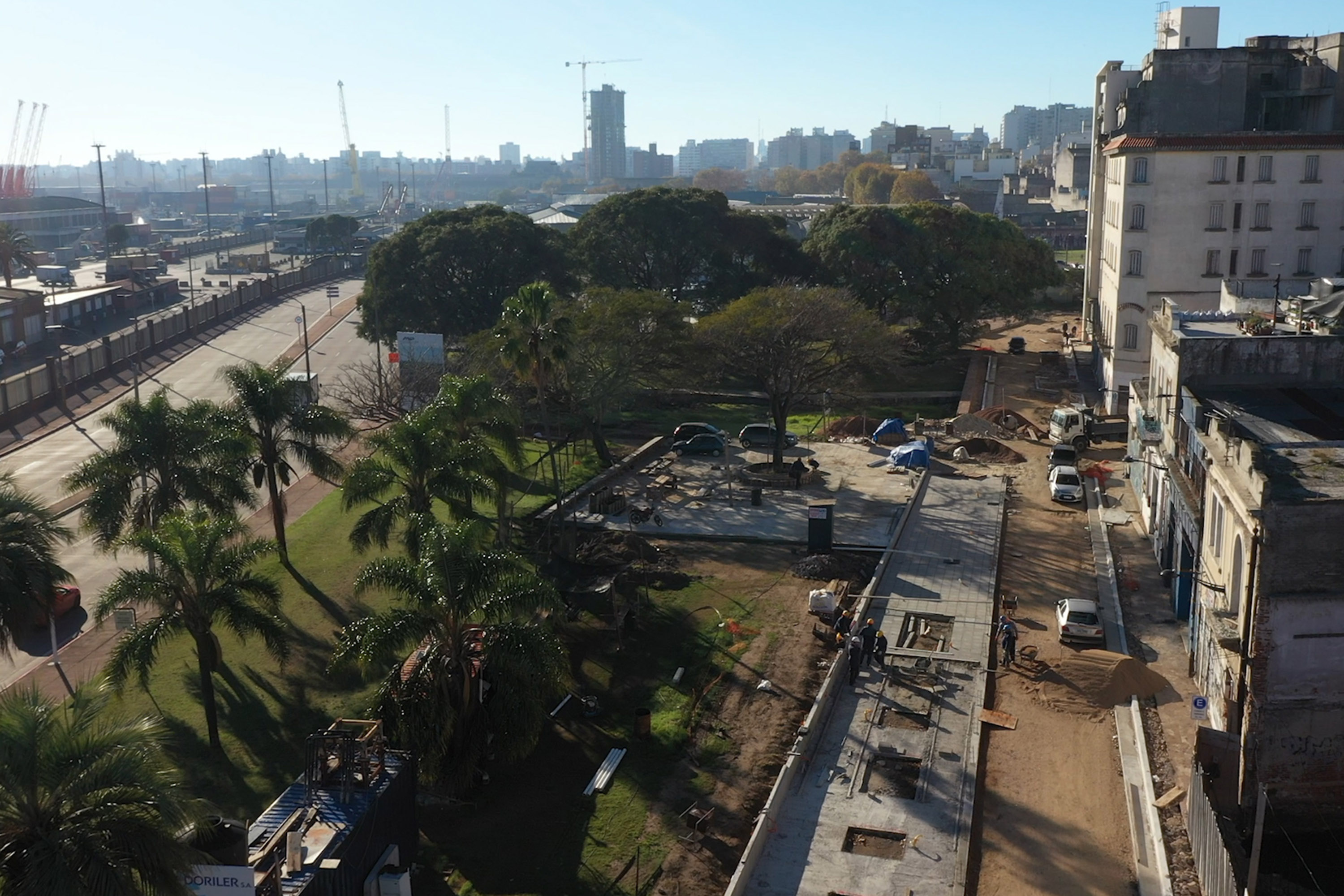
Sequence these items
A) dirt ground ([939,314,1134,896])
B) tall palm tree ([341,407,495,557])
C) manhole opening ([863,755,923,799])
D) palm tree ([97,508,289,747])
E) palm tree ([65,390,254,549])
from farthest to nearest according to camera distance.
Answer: palm tree ([65,390,254,549]) < tall palm tree ([341,407,495,557]) < palm tree ([97,508,289,747]) < manhole opening ([863,755,923,799]) < dirt ground ([939,314,1134,896])

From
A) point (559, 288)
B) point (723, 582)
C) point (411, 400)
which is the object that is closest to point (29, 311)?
point (559, 288)

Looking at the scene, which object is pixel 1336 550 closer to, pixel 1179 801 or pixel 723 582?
pixel 1179 801

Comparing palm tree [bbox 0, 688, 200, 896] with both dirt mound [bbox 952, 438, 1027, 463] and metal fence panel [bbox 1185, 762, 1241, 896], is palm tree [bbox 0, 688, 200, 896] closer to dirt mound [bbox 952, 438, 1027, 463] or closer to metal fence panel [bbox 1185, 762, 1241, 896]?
metal fence panel [bbox 1185, 762, 1241, 896]

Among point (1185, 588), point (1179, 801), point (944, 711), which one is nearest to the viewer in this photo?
point (1179, 801)

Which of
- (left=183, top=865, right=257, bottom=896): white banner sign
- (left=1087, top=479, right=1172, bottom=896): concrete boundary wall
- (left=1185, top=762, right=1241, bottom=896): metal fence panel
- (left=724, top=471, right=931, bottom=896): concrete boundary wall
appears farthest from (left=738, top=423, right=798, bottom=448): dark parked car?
(left=183, top=865, right=257, bottom=896): white banner sign

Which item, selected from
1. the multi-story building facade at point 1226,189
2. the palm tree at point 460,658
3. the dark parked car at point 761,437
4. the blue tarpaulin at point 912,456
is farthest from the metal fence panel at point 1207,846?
the multi-story building facade at point 1226,189

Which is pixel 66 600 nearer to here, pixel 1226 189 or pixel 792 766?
pixel 792 766

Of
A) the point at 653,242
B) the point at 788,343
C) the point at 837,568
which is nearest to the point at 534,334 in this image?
the point at 788,343
